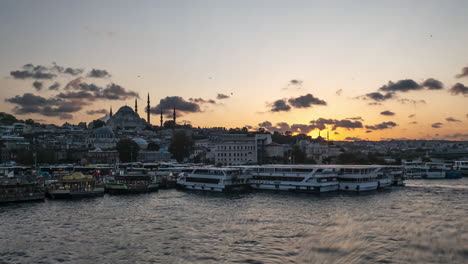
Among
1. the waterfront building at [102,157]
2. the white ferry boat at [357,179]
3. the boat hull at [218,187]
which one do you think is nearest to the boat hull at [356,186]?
the white ferry boat at [357,179]


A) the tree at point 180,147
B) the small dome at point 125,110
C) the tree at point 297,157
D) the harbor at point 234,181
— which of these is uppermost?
the small dome at point 125,110

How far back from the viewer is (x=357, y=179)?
49406 mm

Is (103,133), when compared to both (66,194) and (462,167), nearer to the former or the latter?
(66,194)

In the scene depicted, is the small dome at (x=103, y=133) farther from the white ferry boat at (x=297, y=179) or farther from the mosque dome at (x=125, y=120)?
the white ferry boat at (x=297, y=179)

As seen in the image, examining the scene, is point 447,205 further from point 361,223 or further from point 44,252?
point 44,252

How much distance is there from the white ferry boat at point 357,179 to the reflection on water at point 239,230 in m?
6.33

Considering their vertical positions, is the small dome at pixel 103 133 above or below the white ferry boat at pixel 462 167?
above

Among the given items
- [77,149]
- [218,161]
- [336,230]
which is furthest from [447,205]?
[77,149]

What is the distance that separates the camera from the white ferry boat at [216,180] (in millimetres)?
50188

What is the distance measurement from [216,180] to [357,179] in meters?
16.2

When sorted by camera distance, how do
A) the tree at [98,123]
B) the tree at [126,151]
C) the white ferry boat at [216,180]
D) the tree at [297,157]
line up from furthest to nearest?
1. the tree at [98,123]
2. the tree at [297,157]
3. the tree at [126,151]
4. the white ferry boat at [216,180]

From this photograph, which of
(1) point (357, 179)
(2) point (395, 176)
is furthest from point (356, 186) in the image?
(2) point (395, 176)

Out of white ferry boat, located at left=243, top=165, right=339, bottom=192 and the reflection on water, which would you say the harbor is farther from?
the reflection on water

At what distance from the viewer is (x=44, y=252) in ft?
74.8
